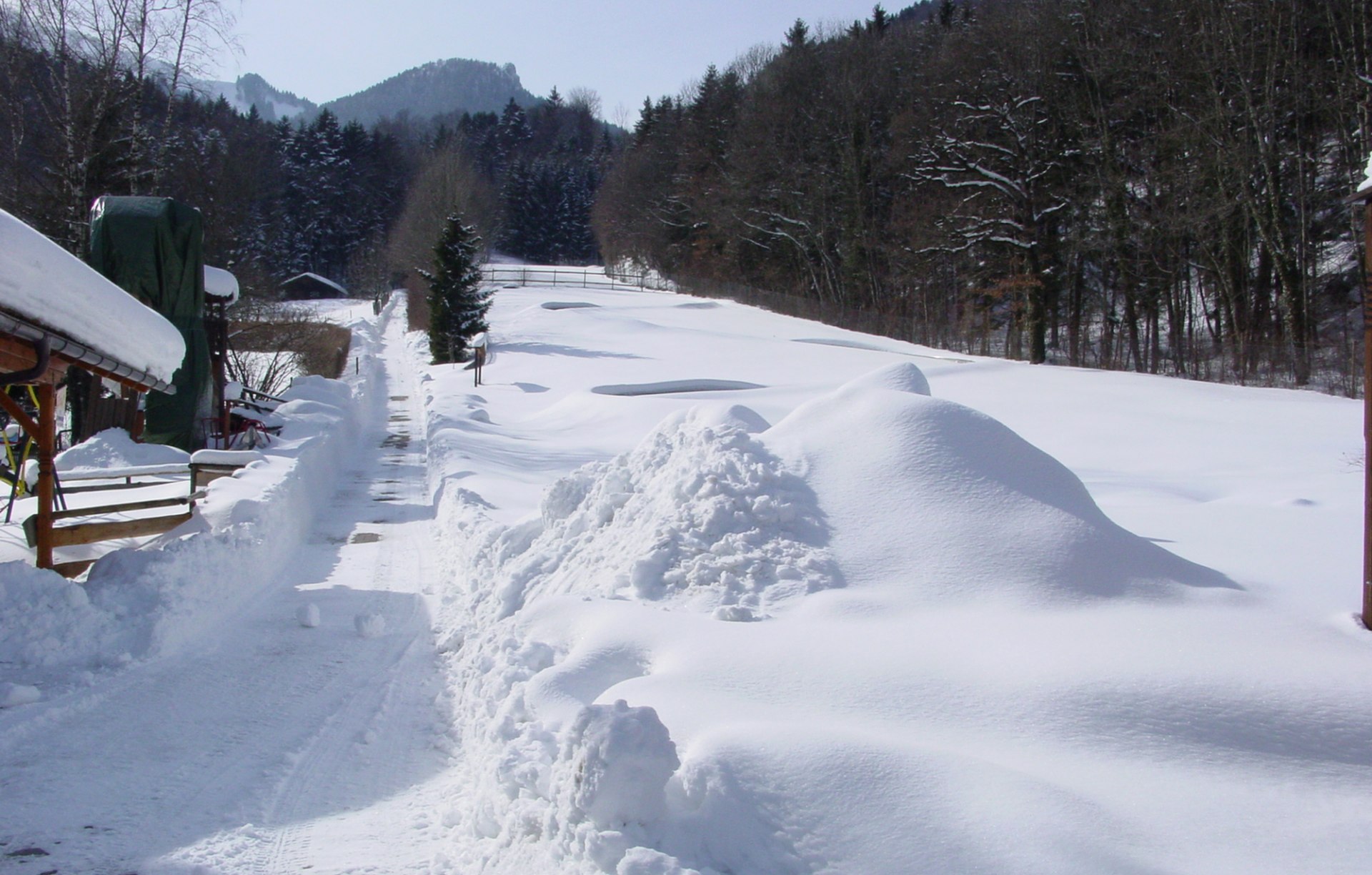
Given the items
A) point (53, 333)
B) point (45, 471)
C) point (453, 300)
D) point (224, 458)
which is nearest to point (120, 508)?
point (45, 471)

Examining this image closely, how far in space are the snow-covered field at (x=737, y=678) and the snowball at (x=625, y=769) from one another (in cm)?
1

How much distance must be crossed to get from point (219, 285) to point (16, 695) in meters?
11.6

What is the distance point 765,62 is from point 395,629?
59.0m

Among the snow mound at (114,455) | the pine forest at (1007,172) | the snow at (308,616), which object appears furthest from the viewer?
the pine forest at (1007,172)

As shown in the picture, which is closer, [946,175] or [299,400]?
[299,400]

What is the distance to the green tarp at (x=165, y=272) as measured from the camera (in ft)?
42.0

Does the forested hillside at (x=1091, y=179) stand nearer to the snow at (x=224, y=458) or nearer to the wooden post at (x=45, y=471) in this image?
the snow at (x=224, y=458)

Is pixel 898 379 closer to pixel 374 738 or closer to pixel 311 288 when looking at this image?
pixel 374 738

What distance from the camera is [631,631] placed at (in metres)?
4.91

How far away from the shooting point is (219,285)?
595 inches

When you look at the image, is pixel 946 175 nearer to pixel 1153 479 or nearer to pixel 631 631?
pixel 1153 479

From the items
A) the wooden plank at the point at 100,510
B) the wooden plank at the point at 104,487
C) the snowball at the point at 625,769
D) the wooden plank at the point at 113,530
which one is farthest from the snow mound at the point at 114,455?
the snowball at the point at 625,769

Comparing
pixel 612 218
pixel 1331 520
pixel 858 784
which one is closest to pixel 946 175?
pixel 1331 520

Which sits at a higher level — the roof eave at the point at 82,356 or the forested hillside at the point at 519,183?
the forested hillside at the point at 519,183
